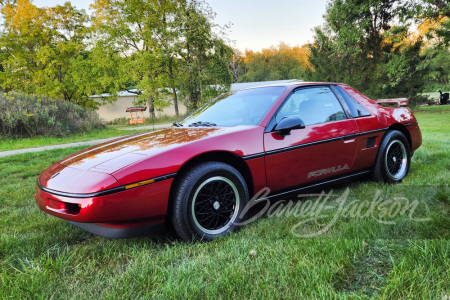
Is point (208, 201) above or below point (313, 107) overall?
below

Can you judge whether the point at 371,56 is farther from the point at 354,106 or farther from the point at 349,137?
the point at 349,137

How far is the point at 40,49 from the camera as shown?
25719 millimetres

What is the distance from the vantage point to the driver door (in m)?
2.79

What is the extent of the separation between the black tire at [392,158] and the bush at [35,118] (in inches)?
447

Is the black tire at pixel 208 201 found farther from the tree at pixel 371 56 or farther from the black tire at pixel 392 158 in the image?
the tree at pixel 371 56

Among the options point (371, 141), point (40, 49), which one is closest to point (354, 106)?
point (371, 141)

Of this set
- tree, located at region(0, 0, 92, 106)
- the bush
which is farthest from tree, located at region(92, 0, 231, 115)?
the bush

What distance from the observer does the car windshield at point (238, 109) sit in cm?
305

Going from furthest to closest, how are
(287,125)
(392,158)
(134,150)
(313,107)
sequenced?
(392,158) → (313,107) → (287,125) → (134,150)

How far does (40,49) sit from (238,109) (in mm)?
28399

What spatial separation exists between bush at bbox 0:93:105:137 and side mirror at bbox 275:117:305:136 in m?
11.1

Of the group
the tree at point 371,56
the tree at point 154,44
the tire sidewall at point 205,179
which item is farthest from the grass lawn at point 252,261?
the tree at point 371,56

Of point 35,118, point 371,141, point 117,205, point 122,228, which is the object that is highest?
point 35,118

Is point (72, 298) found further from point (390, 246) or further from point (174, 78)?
point (174, 78)
